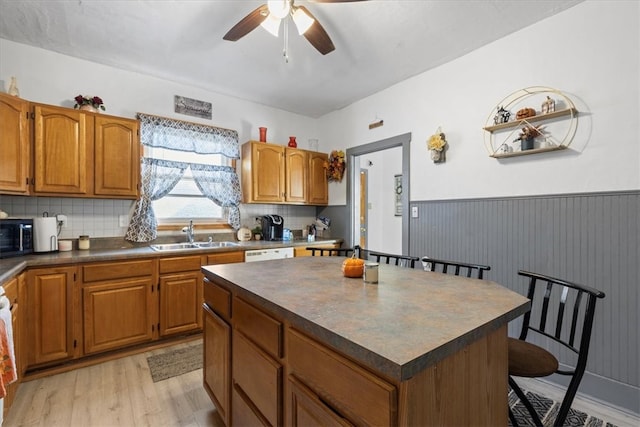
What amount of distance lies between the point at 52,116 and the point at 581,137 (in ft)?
13.5

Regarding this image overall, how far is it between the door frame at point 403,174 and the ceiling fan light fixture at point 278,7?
191 centimetres

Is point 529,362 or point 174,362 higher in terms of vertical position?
point 529,362

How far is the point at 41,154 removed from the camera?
8.00 ft

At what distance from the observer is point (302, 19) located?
1.89 meters

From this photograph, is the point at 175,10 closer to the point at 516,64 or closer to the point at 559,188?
the point at 516,64

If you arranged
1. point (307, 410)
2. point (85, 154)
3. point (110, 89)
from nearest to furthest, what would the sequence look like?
→ point (307, 410), point (85, 154), point (110, 89)

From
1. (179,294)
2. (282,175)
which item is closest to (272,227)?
(282,175)

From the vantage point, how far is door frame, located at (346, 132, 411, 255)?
327 cm

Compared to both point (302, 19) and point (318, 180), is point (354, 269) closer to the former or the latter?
point (302, 19)

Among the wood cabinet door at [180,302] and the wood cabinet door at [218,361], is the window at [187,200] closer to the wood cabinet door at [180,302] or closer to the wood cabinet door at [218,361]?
the wood cabinet door at [180,302]

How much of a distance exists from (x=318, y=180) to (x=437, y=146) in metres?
1.82

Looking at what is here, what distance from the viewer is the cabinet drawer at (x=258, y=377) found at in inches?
45.0

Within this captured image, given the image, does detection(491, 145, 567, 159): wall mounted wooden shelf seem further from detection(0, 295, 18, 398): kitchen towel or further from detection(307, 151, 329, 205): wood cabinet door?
detection(0, 295, 18, 398): kitchen towel

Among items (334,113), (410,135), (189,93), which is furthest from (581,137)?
(189,93)
